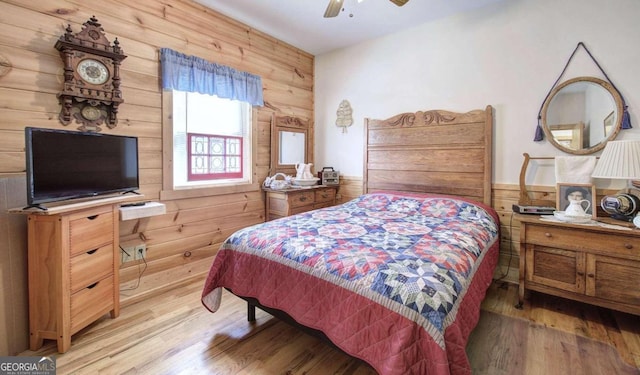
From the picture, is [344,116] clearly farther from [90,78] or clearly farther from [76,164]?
[76,164]

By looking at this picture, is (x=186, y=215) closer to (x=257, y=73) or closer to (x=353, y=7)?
(x=257, y=73)

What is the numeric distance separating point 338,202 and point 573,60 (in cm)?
285

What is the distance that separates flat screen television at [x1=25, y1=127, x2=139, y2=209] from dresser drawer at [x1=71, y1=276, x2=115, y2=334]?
0.62 metres

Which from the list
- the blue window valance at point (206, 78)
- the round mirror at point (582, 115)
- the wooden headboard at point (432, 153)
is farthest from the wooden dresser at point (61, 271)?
the round mirror at point (582, 115)

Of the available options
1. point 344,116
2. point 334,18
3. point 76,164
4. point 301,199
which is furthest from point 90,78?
point 344,116

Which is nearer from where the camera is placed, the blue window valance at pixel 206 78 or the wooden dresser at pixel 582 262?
the wooden dresser at pixel 582 262

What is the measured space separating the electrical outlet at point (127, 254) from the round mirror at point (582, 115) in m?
3.78

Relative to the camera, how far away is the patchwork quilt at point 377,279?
121 centimetres

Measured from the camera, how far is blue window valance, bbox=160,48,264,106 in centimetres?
265

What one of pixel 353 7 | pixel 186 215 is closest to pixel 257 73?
pixel 353 7

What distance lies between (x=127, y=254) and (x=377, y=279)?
2193 millimetres

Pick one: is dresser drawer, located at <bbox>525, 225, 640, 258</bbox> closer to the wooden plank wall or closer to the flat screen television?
the wooden plank wall

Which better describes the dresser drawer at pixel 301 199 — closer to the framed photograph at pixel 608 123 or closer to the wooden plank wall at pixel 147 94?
the wooden plank wall at pixel 147 94

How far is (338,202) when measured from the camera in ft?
13.9
